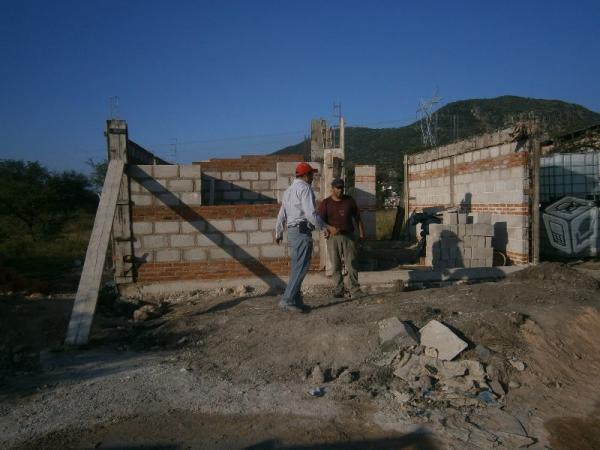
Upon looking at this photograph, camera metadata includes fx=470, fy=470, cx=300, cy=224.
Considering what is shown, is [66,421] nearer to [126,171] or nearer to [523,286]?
[126,171]

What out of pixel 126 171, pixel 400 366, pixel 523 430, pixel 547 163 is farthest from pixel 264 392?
pixel 547 163

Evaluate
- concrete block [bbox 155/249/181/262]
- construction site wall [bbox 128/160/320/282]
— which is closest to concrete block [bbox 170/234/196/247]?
construction site wall [bbox 128/160/320/282]

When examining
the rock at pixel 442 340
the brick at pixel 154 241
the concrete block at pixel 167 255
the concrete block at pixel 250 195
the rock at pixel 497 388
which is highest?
the concrete block at pixel 250 195

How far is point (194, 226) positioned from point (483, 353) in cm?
466

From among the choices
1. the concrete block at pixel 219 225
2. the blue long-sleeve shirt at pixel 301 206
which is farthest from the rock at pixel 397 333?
the concrete block at pixel 219 225

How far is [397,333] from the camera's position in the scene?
4.57m

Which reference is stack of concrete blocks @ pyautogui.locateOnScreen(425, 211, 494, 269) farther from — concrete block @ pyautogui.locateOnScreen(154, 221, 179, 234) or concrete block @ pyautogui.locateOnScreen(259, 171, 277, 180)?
concrete block @ pyautogui.locateOnScreen(154, 221, 179, 234)

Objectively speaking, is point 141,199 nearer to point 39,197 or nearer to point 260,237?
point 260,237

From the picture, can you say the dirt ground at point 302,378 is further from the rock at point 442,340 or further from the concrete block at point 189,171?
the concrete block at point 189,171

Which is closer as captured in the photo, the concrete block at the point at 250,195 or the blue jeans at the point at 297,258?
the blue jeans at the point at 297,258

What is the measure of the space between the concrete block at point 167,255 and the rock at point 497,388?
4.95m

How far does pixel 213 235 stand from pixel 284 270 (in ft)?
4.14

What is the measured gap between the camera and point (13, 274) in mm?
9086

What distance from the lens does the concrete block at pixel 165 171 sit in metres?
7.30
